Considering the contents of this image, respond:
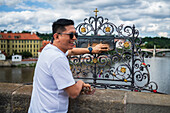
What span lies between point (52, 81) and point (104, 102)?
2.34 ft

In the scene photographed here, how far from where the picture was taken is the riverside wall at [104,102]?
1.68 meters

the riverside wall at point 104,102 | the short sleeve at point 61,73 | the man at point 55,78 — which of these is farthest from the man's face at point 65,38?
the riverside wall at point 104,102

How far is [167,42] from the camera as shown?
5134cm

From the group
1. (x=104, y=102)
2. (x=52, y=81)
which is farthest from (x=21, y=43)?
(x=52, y=81)

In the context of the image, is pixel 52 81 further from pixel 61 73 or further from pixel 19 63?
pixel 19 63

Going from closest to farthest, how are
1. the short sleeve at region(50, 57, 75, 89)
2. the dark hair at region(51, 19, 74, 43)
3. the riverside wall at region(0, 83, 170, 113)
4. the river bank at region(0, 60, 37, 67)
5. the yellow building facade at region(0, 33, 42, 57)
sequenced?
the short sleeve at region(50, 57, 75, 89) → the dark hair at region(51, 19, 74, 43) → the riverside wall at region(0, 83, 170, 113) → the river bank at region(0, 60, 37, 67) → the yellow building facade at region(0, 33, 42, 57)

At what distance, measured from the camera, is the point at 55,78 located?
3.92 feet

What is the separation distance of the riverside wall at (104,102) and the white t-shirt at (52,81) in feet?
1.76

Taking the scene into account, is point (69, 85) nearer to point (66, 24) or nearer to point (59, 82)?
point (59, 82)

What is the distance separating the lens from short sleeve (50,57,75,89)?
1.18 m

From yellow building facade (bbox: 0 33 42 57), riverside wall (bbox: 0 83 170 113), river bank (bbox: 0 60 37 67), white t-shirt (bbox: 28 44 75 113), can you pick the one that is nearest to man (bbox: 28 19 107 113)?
white t-shirt (bbox: 28 44 75 113)

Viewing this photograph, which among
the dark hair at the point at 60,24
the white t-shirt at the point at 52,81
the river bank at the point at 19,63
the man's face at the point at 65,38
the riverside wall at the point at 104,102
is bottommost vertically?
the river bank at the point at 19,63

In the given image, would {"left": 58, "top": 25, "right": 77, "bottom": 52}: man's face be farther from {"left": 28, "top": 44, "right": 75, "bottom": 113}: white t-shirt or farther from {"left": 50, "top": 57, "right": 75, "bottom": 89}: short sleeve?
{"left": 50, "top": 57, "right": 75, "bottom": 89}: short sleeve

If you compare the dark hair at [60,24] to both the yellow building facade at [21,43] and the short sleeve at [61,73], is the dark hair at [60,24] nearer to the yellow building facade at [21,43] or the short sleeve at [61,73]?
the short sleeve at [61,73]
